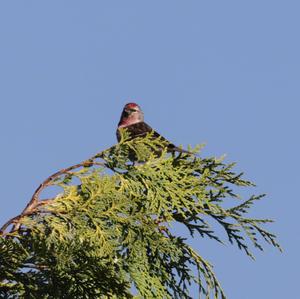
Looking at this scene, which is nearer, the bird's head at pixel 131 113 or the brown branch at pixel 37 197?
the brown branch at pixel 37 197

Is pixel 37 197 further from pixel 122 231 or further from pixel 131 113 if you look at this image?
pixel 131 113

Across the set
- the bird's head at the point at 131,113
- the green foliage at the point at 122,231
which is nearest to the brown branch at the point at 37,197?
the green foliage at the point at 122,231

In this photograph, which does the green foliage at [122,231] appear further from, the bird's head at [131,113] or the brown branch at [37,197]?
the bird's head at [131,113]

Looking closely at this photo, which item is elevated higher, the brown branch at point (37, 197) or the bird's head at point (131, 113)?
the bird's head at point (131, 113)

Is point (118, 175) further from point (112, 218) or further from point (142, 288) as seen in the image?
point (142, 288)

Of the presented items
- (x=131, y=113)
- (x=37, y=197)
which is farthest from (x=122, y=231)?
(x=131, y=113)

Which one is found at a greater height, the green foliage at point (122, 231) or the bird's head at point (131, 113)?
the bird's head at point (131, 113)

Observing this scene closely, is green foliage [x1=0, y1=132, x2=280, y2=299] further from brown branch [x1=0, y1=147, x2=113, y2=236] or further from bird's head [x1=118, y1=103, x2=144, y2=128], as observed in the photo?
bird's head [x1=118, y1=103, x2=144, y2=128]

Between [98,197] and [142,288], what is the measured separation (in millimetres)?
796

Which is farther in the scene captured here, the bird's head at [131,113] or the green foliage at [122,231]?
the bird's head at [131,113]

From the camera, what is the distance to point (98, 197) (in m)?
6.34

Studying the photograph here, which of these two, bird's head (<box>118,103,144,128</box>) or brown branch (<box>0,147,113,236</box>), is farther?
bird's head (<box>118,103,144,128</box>)

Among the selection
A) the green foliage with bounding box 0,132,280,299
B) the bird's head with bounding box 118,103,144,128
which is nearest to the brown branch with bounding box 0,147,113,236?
the green foliage with bounding box 0,132,280,299

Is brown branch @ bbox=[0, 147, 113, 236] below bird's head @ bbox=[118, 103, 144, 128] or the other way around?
below
